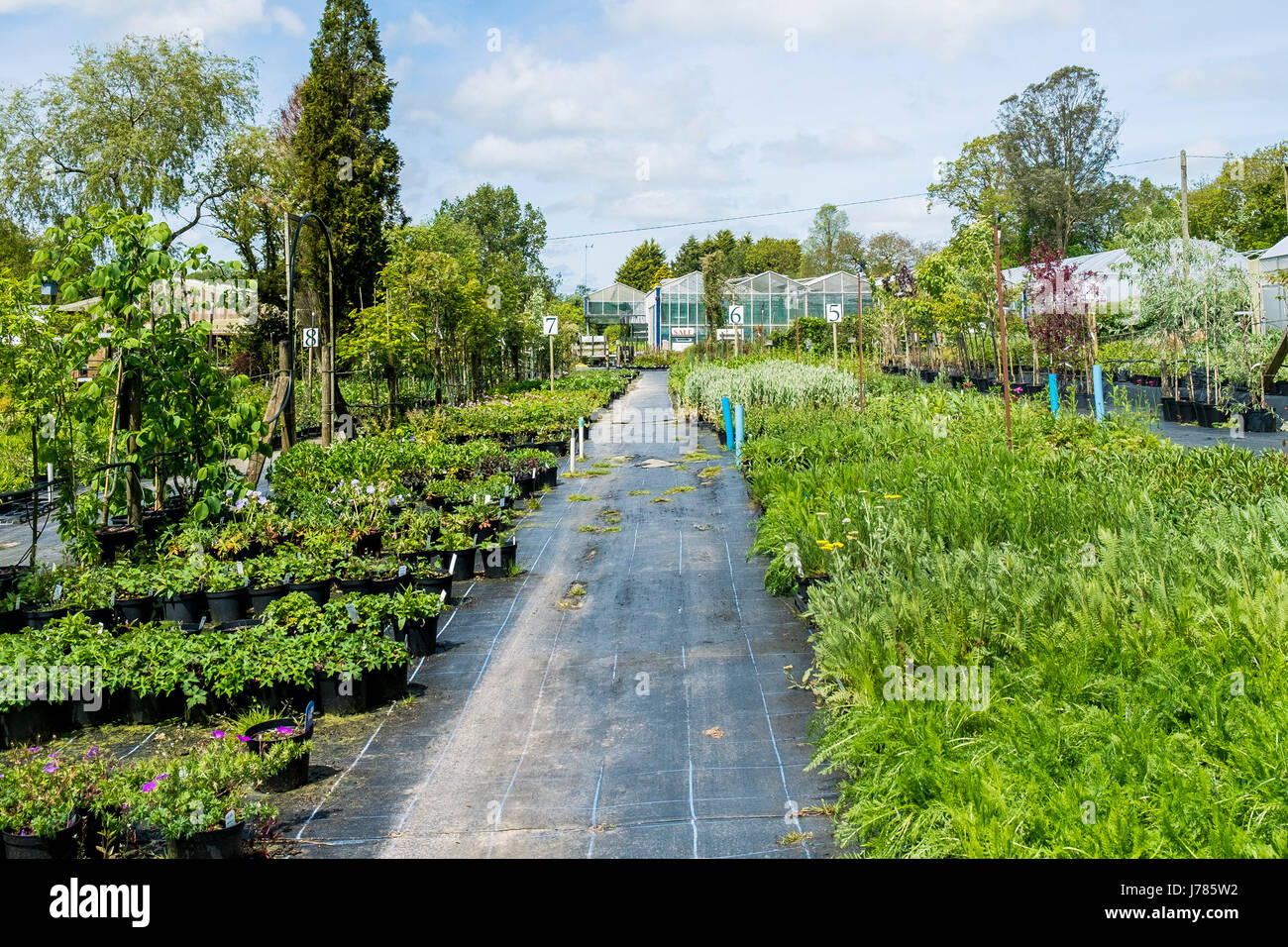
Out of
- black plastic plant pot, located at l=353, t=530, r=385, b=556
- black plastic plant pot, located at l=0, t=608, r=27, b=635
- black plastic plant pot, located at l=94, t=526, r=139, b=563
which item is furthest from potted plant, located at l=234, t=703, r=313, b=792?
black plastic plant pot, located at l=94, t=526, r=139, b=563

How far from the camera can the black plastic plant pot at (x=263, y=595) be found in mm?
6270

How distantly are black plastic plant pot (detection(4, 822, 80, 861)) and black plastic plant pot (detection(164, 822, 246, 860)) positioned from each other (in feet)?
1.00

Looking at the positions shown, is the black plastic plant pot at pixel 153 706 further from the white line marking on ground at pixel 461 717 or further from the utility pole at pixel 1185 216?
the utility pole at pixel 1185 216

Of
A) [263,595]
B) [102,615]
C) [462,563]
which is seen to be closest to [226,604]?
[263,595]

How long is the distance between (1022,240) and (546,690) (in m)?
46.5

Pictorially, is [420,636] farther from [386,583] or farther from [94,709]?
[94,709]

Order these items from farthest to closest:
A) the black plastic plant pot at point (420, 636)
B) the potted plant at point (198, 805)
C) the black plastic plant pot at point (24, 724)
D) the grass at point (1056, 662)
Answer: the black plastic plant pot at point (420, 636) → the black plastic plant pot at point (24, 724) → the potted plant at point (198, 805) → the grass at point (1056, 662)

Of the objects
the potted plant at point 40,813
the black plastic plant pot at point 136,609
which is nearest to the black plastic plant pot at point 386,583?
the black plastic plant pot at point 136,609

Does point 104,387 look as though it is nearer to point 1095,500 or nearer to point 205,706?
point 205,706

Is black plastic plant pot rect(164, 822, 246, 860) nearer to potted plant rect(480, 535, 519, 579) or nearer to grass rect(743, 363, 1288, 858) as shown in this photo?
grass rect(743, 363, 1288, 858)

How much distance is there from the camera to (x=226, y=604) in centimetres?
622

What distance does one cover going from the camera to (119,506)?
7.39 metres

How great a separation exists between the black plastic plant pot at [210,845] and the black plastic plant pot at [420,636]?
7.87 ft
